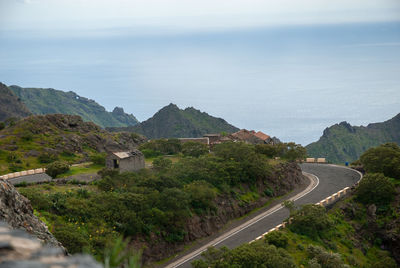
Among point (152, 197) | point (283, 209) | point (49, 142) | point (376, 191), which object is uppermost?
point (49, 142)

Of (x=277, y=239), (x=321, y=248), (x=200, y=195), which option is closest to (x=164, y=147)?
(x=200, y=195)

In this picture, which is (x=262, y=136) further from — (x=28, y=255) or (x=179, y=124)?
(x=28, y=255)

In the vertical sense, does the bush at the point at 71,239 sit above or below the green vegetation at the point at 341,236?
above

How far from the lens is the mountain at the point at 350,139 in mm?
123375

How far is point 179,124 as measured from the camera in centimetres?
14238

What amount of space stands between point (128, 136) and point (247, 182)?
125 ft

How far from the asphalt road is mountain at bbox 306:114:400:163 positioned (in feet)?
186

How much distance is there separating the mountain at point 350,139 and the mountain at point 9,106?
304ft

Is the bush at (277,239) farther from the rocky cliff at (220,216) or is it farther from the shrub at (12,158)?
the shrub at (12,158)

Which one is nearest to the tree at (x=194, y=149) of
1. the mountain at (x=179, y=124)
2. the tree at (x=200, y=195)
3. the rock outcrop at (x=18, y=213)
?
the tree at (x=200, y=195)

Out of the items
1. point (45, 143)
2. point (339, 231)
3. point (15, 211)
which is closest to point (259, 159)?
point (339, 231)

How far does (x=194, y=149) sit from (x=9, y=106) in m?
100

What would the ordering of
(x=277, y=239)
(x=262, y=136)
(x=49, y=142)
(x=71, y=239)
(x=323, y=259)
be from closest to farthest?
(x=71, y=239)
(x=323, y=259)
(x=277, y=239)
(x=49, y=142)
(x=262, y=136)

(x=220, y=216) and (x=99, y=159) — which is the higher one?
(x=99, y=159)
